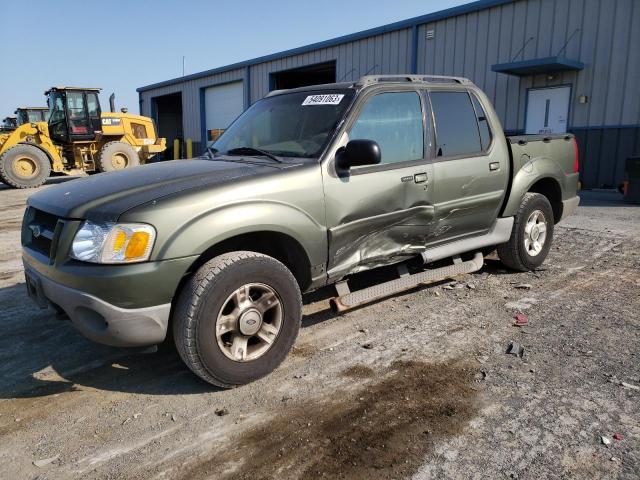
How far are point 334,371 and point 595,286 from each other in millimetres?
3171

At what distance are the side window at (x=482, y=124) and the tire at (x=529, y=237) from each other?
85 centimetres

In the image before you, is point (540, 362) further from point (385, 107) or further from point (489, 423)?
point (385, 107)

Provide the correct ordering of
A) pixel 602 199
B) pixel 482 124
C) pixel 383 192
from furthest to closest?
pixel 602 199 → pixel 482 124 → pixel 383 192

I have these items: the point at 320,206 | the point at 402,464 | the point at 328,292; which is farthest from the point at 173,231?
A: the point at 328,292

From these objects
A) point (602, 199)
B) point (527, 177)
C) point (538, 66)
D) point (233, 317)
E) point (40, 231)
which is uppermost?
point (538, 66)

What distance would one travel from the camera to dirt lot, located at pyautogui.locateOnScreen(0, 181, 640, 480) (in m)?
2.37

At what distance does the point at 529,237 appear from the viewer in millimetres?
5289

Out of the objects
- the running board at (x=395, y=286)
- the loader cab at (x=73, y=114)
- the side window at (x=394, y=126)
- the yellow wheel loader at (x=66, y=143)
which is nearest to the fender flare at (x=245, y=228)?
the running board at (x=395, y=286)

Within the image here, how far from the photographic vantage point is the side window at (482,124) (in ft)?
15.3

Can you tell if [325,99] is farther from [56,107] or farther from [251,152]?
[56,107]

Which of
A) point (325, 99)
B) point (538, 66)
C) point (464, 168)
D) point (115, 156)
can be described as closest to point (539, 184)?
point (464, 168)

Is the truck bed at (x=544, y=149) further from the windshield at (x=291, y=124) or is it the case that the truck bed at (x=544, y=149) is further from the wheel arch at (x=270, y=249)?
the wheel arch at (x=270, y=249)

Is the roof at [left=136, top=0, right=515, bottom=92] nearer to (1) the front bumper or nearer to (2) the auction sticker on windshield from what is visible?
(2) the auction sticker on windshield

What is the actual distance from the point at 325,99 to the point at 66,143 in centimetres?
1615
